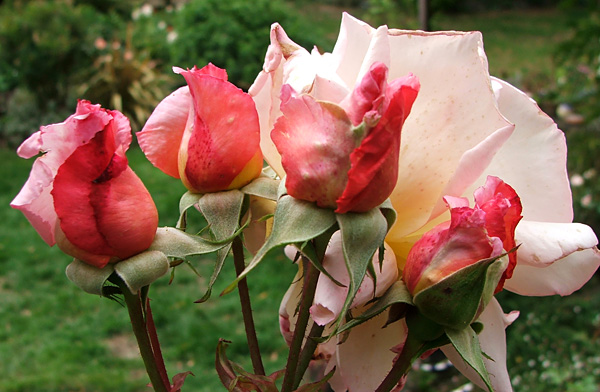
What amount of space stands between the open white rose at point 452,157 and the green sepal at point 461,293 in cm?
6

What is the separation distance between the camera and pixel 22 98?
18.4ft

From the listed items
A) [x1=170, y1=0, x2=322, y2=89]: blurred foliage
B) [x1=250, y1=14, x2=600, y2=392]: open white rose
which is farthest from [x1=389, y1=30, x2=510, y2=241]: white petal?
[x1=170, y1=0, x2=322, y2=89]: blurred foliage

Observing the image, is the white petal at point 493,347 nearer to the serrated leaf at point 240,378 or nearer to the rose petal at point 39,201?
the serrated leaf at point 240,378

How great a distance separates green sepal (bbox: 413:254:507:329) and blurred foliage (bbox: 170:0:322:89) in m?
3.94

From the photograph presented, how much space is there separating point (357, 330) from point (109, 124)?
9.3 inches

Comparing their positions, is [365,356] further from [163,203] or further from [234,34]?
[234,34]

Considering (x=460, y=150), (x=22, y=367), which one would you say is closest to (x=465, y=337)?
(x=460, y=150)

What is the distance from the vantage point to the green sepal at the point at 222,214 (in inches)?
18.9

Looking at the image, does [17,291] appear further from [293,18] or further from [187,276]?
[293,18]

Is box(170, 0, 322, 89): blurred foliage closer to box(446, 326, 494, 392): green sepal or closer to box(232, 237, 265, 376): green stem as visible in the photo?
box(232, 237, 265, 376): green stem

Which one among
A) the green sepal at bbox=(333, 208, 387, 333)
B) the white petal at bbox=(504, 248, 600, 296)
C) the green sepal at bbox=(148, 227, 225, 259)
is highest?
the green sepal at bbox=(333, 208, 387, 333)

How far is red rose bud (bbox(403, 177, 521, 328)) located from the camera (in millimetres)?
414

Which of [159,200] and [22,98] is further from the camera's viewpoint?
[22,98]

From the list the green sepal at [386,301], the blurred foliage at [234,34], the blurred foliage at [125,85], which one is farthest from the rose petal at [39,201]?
the blurred foliage at [125,85]
